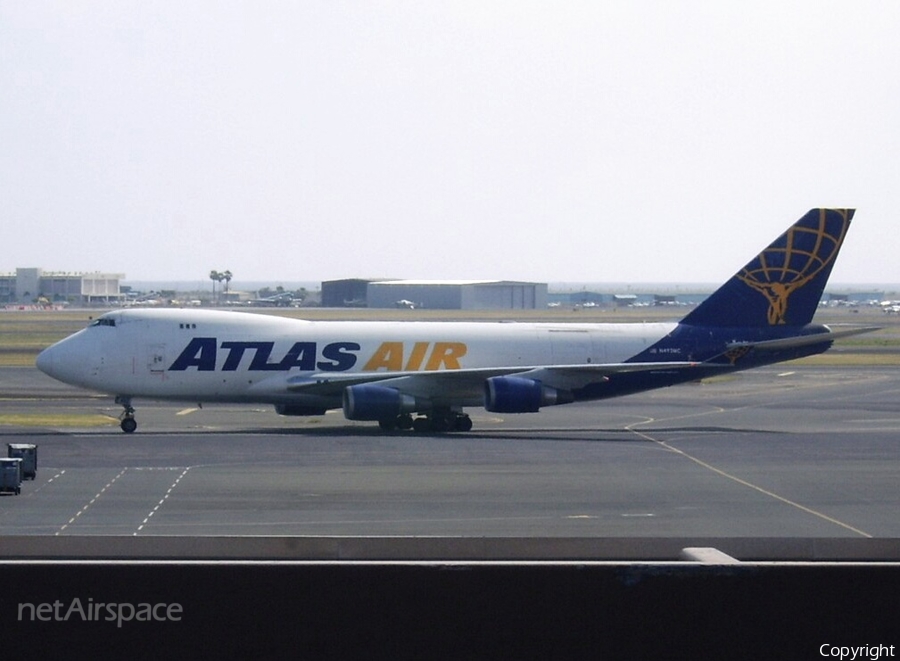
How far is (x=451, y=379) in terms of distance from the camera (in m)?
Answer: 43.0

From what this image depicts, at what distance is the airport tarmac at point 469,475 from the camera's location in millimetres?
23656

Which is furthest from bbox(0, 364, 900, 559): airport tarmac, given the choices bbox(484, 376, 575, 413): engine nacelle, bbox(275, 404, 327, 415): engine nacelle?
bbox(484, 376, 575, 413): engine nacelle

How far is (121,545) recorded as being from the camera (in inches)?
311

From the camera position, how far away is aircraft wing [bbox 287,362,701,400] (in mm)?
42844

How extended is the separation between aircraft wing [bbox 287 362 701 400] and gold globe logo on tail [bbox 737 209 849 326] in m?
5.85

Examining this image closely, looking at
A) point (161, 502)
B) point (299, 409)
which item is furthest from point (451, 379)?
point (161, 502)

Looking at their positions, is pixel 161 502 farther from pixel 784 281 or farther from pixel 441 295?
pixel 441 295

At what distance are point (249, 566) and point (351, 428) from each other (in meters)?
38.7

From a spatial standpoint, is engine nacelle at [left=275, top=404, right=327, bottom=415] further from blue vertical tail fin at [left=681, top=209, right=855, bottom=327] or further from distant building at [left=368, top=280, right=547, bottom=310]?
distant building at [left=368, top=280, right=547, bottom=310]

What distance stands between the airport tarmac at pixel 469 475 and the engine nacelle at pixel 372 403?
0.86 meters

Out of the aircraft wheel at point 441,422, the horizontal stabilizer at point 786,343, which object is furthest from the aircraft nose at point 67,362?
the horizontal stabilizer at point 786,343
